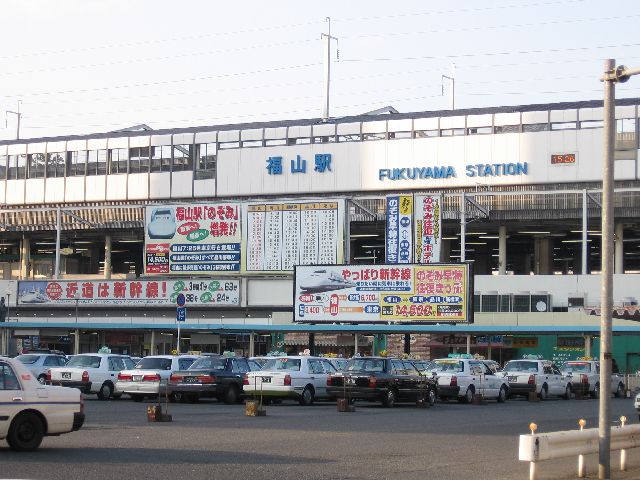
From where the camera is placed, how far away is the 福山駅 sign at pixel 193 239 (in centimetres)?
5875

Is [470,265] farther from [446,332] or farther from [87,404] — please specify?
[87,404]

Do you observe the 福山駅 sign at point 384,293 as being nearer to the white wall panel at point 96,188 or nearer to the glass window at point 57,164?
the white wall panel at point 96,188

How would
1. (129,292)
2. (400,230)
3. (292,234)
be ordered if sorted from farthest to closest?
(129,292)
(292,234)
(400,230)

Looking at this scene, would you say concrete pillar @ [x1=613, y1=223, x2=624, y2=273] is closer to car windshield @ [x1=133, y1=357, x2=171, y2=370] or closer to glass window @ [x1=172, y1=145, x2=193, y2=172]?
glass window @ [x1=172, y1=145, x2=193, y2=172]

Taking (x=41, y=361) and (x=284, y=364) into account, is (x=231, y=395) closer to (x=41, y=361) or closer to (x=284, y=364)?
(x=284, y=364)

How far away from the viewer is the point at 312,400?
35.5m

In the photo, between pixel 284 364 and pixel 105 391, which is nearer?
pixel 284 364

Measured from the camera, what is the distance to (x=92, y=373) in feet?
117

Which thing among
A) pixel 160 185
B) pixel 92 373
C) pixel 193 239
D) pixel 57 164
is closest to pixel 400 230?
pixel 193 239

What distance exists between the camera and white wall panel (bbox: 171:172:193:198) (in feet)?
238

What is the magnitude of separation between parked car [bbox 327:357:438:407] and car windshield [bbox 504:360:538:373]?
946 centimetres

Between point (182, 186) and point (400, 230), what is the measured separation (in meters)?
21.7

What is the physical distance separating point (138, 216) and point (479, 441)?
52.5 meters

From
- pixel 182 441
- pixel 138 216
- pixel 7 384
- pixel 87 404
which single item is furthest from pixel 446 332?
pixel 7 384
